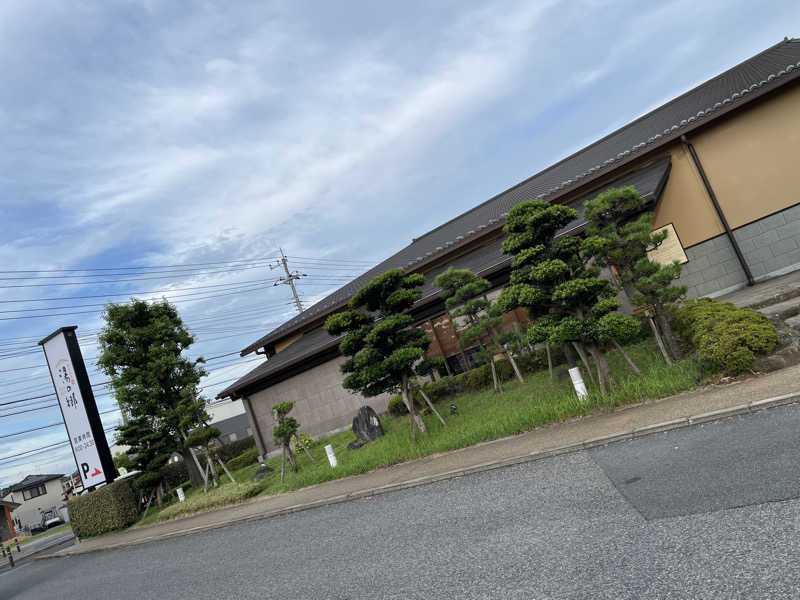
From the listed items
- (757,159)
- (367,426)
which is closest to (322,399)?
(367,426)

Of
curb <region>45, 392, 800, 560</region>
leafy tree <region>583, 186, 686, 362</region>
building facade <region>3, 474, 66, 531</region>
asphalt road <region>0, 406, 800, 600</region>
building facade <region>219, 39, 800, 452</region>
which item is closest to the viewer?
asphalt road <region>0, 406, 800, 600</region>

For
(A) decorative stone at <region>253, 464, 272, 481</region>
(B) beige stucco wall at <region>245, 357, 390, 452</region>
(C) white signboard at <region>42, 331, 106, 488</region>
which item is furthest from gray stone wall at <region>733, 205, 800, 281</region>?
(C) white signboard at <region>42, 331, 106, 488</region>

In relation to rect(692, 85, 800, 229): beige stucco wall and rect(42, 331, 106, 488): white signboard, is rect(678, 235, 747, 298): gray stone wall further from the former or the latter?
rect(42, 331, 106, 488): white signboard

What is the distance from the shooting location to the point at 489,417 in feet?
32.9

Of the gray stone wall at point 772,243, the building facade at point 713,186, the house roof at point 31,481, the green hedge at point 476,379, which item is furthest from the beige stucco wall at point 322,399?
the house roof at point 31,481

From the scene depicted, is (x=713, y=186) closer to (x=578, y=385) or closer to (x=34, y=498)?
(x=578, y=385)

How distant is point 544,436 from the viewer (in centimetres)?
788

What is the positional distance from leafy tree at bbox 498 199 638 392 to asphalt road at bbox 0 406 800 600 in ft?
8.26

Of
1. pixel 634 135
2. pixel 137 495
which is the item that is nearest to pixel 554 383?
pixel 634 135

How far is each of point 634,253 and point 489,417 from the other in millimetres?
4230

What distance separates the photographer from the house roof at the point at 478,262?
41.4 feet

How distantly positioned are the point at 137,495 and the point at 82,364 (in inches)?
200

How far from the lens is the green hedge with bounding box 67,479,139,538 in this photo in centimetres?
1628

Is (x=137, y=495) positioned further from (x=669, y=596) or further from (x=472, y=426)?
(x=669, y=596)
